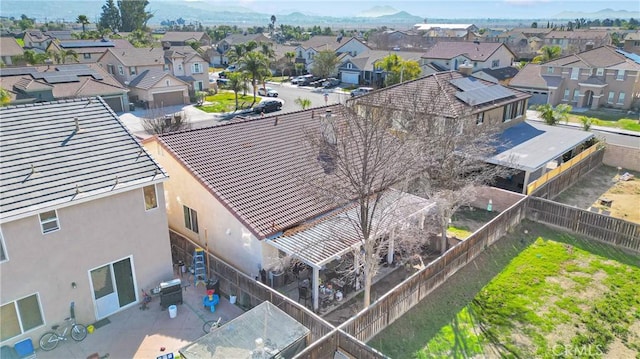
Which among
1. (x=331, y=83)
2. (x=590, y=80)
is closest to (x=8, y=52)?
(x=331, y=83)

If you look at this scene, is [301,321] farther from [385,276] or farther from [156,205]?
[156,205]

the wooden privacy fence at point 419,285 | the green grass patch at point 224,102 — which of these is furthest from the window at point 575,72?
the wooden privacy fence at point 419,285

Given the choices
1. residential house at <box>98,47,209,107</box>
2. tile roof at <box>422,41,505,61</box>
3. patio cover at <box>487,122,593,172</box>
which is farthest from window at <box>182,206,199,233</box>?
tile roof at <box>422,41,505,61</box>

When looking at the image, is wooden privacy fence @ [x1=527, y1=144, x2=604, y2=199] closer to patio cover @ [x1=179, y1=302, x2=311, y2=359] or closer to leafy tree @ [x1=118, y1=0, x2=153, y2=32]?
patio cover @ [x1=179, y1=302, x2=311, y2=359]

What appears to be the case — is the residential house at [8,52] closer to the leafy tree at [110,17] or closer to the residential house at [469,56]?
the leafy tree at [110,17]

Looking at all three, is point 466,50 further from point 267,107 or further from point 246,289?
point 246,289

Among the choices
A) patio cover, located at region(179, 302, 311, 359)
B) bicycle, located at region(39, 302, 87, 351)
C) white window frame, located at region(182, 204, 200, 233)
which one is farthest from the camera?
white window frame, located at region(182, 204, 200, 233)
